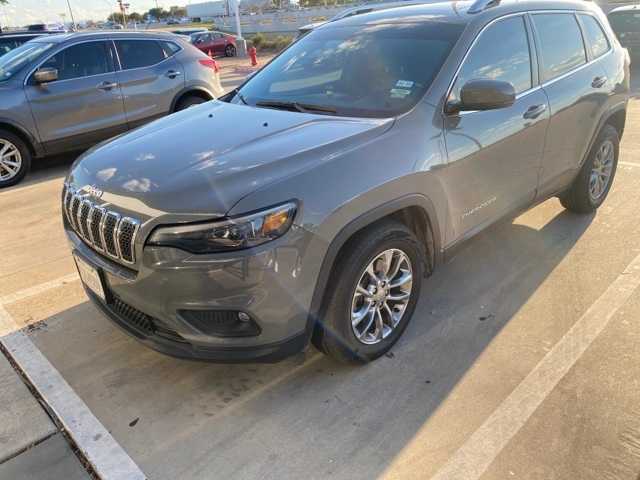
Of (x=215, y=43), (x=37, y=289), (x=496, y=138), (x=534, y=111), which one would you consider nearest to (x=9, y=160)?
(x=37, y=289)

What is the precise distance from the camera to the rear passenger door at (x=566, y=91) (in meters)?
3.74

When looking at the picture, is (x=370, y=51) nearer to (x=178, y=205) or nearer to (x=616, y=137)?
(x=178, y=205)

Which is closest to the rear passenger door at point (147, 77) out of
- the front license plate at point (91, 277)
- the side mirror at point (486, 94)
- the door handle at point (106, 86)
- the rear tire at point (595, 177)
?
the door handle at point (106, 86)

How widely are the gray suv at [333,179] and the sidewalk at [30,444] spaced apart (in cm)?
61

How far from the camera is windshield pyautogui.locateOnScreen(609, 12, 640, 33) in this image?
12445mm

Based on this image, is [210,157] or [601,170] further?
[601,170]

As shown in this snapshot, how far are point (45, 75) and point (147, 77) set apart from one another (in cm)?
135

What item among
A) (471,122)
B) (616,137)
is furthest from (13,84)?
(616,137)

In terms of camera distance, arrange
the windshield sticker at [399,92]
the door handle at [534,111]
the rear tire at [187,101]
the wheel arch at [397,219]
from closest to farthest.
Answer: the wheel arch at [397,219]
the windshield sticker at [399,92]
the door handle at [534,111]
the rear tire at [187,101]

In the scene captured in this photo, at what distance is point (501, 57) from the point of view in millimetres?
3385

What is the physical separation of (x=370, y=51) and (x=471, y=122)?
82cm

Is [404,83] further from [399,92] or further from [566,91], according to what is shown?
[566,91]

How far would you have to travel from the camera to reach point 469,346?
3.10 m

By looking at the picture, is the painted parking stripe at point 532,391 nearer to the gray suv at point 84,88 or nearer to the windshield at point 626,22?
the gray suv at point 84,88
